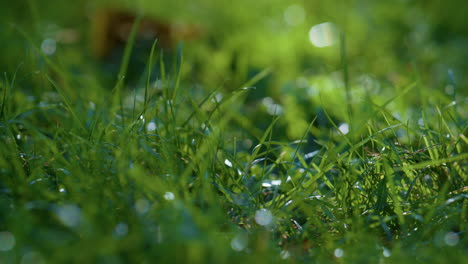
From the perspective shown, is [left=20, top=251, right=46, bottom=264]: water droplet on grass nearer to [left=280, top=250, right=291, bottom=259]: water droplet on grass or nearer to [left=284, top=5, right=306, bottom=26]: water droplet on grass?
[left=280, top=250, right=291, bottom=259]: water droplet on grass

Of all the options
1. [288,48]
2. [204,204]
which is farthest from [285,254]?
[288,48]

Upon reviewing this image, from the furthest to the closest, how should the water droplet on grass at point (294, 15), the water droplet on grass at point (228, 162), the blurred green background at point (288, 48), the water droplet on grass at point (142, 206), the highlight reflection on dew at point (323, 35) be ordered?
the water droplet on grass at point (294, 15) → the highlight reflection on dew at point (323, 35) → the blurred green background at point (288, 48) → the water droplet on grass at point (228, 162) → the water droplet on grass at point (142, 206)

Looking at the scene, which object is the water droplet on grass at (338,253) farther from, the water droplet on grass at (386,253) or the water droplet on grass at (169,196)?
the water droplet on grass at (169,196)

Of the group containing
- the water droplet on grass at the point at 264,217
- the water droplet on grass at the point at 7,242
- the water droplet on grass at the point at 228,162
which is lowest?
the water droplet on grass at the point at 264,217

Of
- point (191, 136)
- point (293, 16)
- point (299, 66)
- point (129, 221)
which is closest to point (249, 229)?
point (129, 221)

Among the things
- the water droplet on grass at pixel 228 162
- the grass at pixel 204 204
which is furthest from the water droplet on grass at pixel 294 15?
the water droplet on grass at pixel 228 162

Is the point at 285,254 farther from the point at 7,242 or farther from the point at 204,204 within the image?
the point at 7,242
